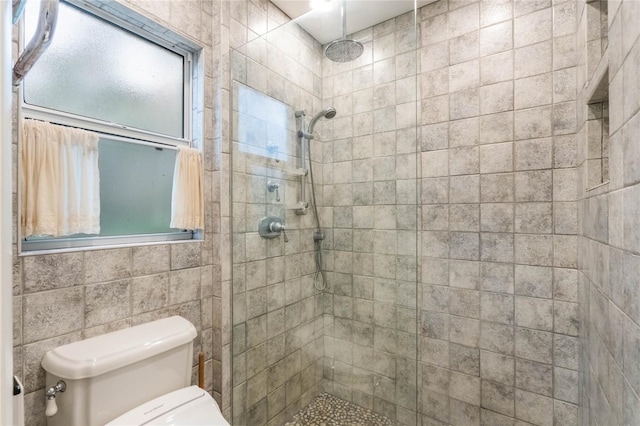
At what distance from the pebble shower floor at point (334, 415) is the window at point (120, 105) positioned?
1252mm

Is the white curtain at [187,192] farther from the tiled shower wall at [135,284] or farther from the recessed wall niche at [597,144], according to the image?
the recessed wall niche at [597,144]

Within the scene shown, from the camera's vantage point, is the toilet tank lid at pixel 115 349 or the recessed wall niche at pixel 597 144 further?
the recessed wall niche at pixel 597 144

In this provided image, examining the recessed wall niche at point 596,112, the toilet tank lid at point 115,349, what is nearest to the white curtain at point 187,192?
the toilet tank lid at point 115,349

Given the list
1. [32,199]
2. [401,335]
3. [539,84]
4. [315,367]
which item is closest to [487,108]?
[539,84]

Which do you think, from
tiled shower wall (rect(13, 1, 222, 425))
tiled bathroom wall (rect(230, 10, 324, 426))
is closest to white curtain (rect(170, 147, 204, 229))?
tiled shower wall (rect(13, 1, 222, 425))

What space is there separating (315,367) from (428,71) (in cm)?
195

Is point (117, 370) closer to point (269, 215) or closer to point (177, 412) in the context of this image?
point (177, 412)

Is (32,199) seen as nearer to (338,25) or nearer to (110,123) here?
(110,123)

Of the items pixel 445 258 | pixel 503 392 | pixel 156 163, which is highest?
pixel 156 163

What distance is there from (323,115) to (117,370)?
4.87 ft

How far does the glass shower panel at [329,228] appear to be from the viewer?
5.31ft

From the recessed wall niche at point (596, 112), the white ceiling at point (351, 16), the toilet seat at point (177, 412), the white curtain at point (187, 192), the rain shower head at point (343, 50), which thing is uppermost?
the white ceiling at point (351, 16)

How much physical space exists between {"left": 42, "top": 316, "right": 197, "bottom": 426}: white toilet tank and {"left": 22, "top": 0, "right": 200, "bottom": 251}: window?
0.42 metres

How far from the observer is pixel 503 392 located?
5.31 ft
